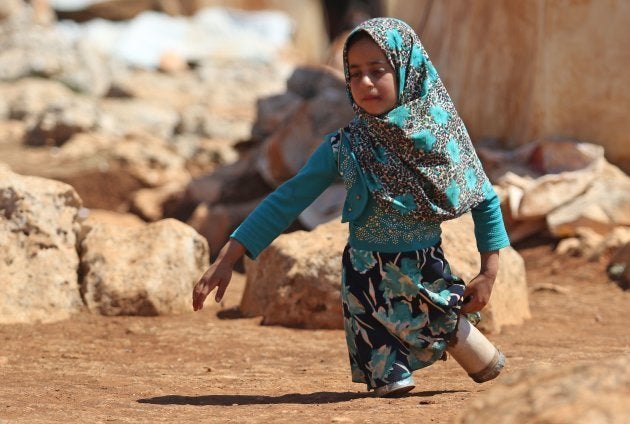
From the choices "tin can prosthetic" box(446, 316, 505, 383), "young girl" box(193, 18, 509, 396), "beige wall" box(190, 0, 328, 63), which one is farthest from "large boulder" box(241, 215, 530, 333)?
"beige wall" box(190, 0, 328, 63)

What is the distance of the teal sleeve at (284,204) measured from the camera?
4.02 m

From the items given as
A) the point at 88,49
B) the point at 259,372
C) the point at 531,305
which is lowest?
the point at 88,49

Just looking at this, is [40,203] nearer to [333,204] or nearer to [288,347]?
[288,347]

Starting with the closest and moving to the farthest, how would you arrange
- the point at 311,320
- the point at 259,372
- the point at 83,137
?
the point at 259,372 < the point at 311,320 < the point at 83,137

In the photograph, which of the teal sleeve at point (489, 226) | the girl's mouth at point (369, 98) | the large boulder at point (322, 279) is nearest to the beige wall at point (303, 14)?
the large boulder at point (322, 279)

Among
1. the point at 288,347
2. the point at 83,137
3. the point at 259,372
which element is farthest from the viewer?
the point at 83,137

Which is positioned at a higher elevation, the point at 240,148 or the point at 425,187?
the point at 425,187

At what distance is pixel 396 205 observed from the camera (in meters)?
4.03

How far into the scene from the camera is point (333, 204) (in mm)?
9367

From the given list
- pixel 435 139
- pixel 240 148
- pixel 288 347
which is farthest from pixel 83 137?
pixel 435 139

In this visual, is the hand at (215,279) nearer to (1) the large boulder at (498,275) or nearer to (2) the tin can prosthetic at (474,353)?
(2) the tin can prosthetic at (474,353)

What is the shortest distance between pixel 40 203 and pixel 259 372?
1.73m

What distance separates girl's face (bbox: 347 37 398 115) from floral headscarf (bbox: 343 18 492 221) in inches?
1.2

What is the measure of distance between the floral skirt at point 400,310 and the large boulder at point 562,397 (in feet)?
4.97
